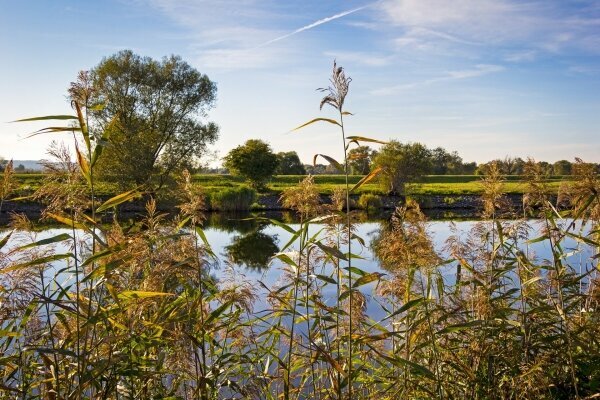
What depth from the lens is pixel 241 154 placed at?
4859 cm

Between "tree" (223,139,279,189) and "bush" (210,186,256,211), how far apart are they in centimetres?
931

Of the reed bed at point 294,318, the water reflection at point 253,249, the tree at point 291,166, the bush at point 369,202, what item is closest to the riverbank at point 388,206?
the bush at point 369,202

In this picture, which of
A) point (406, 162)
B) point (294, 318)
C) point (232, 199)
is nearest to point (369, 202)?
point (406, 162)

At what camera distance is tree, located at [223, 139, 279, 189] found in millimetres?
48250

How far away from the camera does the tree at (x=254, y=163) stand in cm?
4825

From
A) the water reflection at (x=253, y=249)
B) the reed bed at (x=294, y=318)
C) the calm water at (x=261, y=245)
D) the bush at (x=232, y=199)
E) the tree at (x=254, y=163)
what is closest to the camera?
the reed bed at (x=294, y=318)

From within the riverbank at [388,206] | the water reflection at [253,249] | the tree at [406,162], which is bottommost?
the water reflection at [253,249]

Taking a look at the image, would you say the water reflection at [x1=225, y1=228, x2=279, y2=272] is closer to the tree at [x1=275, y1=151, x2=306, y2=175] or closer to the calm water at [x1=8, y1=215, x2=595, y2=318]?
the calm water at [x1=8, y1=215, x2=595, y2=318]

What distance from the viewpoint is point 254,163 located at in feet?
159

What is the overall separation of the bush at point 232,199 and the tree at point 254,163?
931 centimetres

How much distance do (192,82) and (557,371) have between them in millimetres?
39070

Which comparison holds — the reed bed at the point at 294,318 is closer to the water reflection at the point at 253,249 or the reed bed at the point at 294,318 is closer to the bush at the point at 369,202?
the water reflection at the point at 253,249

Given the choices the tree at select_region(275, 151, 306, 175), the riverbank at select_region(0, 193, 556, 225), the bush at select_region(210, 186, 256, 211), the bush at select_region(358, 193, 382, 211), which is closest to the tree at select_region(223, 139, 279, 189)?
the riverbank at select_region(0, 193, 556, 225)

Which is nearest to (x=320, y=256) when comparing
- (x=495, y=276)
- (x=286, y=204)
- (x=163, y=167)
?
(x=286, y=204)
